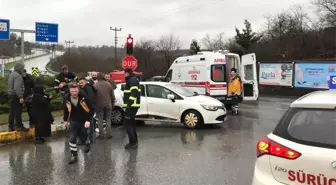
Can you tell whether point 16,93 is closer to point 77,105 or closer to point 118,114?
point 77,105

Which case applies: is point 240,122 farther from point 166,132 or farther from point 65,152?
point 65,152

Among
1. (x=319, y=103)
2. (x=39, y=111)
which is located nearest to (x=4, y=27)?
(x=39, y=111)

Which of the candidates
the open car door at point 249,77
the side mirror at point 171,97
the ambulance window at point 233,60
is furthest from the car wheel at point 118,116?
the open car door at point 249,77

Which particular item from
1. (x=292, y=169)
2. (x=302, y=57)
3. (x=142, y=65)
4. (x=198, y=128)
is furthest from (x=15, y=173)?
(x=142, y=65)

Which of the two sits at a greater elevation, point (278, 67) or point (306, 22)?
point (306, 22)

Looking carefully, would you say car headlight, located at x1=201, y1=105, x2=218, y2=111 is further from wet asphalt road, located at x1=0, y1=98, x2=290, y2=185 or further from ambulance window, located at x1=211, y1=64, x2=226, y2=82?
ambulance window, located at x1=211, y1=64, x2=226, y2=82

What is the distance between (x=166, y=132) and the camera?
10219 millimetres

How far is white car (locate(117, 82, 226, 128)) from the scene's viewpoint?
10578mm

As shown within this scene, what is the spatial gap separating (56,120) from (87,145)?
4.76 m

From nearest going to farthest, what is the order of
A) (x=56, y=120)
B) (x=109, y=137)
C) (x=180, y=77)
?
(x=109, y=137) < (x=56, y=120) < (x=180, y=77)

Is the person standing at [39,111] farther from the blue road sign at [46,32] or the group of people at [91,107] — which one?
the blue road sign at [46,32]

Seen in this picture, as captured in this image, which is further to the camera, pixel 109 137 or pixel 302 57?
pixel 302 57

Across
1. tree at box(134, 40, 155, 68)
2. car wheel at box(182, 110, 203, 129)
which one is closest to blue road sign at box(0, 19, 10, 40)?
car wheel at box(182, 110, 203, 129)

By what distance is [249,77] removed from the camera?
52.7ft
